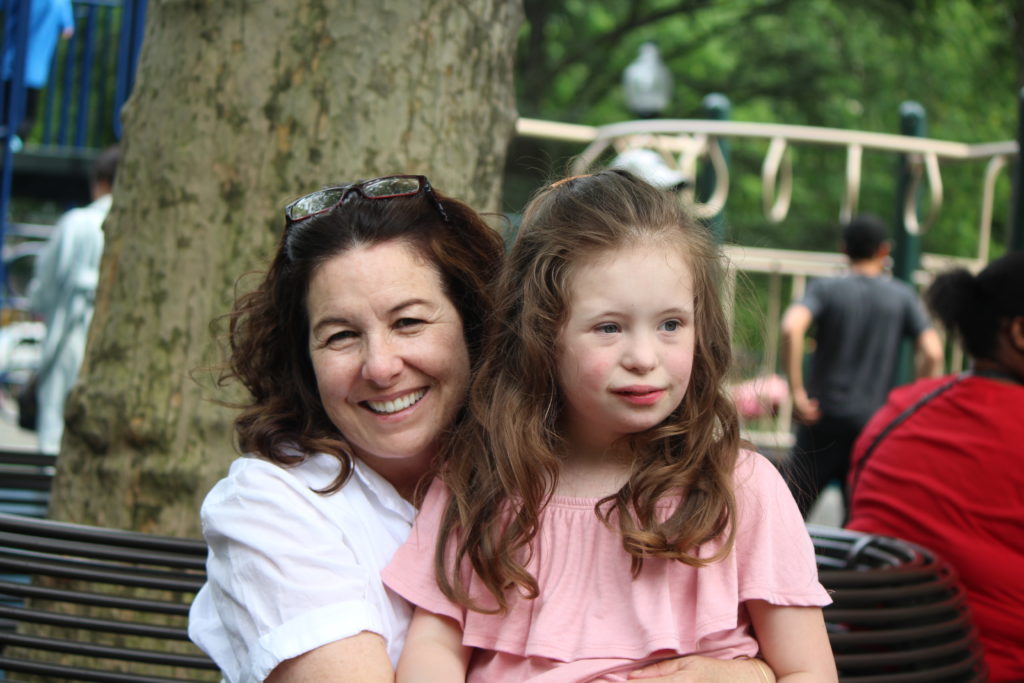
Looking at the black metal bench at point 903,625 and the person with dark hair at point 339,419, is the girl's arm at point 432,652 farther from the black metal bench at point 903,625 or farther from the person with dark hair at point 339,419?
the black metal bench at point 903,625

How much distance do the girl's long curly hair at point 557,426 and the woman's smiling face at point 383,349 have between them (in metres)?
0.06

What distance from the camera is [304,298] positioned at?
2016 mm

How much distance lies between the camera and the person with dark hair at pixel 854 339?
6195 millimetres

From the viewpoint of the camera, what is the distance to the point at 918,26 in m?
19.2

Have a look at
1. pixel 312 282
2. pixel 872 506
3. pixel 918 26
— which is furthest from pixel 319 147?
pixel 918 26

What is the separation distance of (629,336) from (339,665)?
1.97ft

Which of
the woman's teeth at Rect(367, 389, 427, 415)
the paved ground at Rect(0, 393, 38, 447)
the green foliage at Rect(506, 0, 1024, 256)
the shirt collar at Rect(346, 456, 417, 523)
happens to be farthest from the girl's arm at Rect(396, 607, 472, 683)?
the green foliage at Rect(506, 0, 1024, 256)

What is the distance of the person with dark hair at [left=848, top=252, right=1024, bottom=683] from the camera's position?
2.96 m

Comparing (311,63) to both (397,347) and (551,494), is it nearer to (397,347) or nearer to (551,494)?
(397,347)

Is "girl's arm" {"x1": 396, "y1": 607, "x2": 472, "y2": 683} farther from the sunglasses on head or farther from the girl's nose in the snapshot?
the sunglasses on head

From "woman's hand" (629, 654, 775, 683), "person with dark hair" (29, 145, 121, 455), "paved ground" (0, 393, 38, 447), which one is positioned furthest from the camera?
"paved ground" (0, 393, 38, 447)

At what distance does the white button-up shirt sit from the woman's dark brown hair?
49 millimetres

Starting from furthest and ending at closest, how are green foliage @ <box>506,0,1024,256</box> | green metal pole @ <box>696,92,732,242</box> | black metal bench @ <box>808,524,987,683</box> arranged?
green foliage @ <box>506,0,1024,256</box>, green metal pole @ <box>696,92,732,242</box>, black metal bench @ <box>808,524,987,683</box>

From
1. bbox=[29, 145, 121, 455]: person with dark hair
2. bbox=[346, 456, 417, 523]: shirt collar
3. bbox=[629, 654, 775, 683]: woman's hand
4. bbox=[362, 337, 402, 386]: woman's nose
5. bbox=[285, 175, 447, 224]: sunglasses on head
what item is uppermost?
bbox=[285, 175, 447, 224]: sunglasses on head
